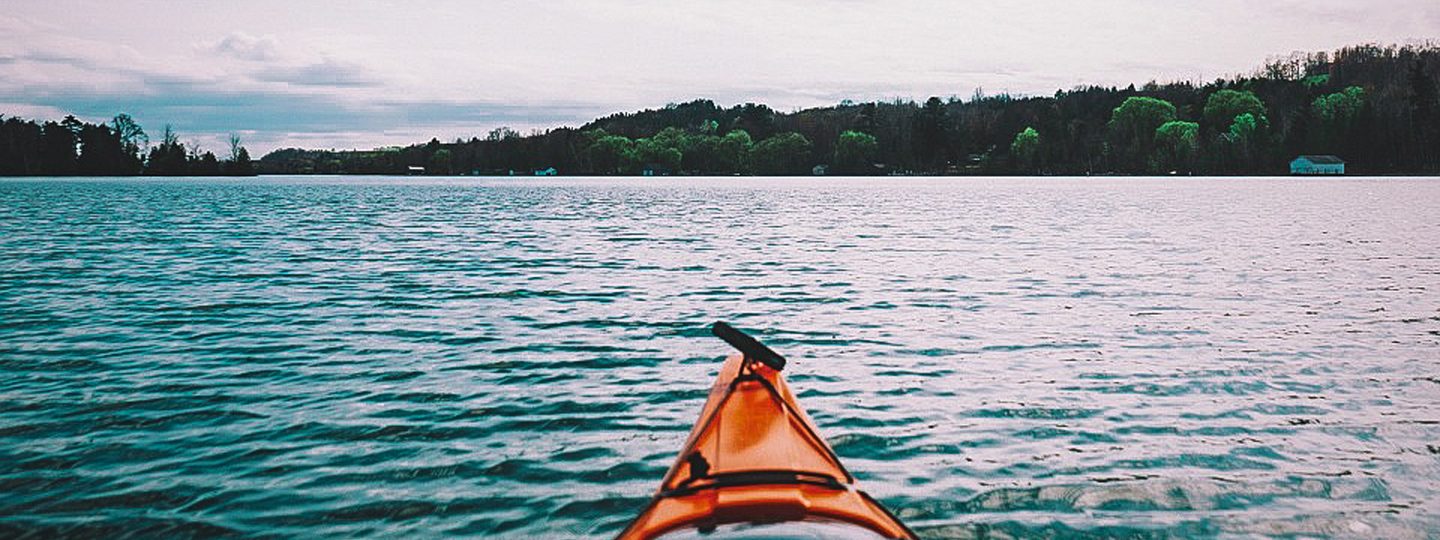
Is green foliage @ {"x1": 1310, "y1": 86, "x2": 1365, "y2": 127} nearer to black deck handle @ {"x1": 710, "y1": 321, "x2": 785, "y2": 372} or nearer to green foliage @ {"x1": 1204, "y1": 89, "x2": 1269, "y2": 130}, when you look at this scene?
green foliage @ {"x1": 1204, "y1": 89, "x2": 1269, "y2": 130}

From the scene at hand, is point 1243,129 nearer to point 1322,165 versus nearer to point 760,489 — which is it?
point 1322,165

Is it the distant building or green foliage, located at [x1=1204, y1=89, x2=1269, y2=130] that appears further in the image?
green foliage, located at [x1=1204, y1=89, x2=1269, y2=130]

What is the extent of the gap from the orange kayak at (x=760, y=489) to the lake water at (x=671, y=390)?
1.97 meters

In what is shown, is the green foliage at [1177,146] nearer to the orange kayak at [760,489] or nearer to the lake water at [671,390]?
the lake water at [671,390]

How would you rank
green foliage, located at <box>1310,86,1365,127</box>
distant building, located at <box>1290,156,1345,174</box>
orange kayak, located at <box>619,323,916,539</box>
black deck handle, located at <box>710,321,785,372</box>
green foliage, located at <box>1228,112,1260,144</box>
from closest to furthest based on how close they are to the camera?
orange kayak, located at <box>619,323,916,539</box>
black deck handle, located at <box>710,321,785,372</box>
green foliage, located at <box>1310,86,1365,127</box>
green foliage, located at <box>1228,112,1260,144</box>
distant building, located at <box>1290,156,1345,174</box>

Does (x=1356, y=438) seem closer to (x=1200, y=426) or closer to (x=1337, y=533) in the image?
(x=1200, y=426)

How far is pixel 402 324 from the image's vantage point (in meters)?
19.4

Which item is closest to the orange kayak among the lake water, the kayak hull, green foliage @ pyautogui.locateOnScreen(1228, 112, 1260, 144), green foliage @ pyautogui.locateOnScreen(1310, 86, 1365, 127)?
the kayak hull

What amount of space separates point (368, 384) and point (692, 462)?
29.1ft

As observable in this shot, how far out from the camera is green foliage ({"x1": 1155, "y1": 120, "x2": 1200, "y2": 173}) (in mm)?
183500

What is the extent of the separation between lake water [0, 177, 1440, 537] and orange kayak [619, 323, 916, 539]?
197 cm

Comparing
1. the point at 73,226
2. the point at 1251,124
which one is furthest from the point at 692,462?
the point at 1251,124

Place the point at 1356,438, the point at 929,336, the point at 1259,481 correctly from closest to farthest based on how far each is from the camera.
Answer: the point at 1259,481
the point at 1356,438
the point at 929,336

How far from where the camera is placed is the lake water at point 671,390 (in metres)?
9.09
